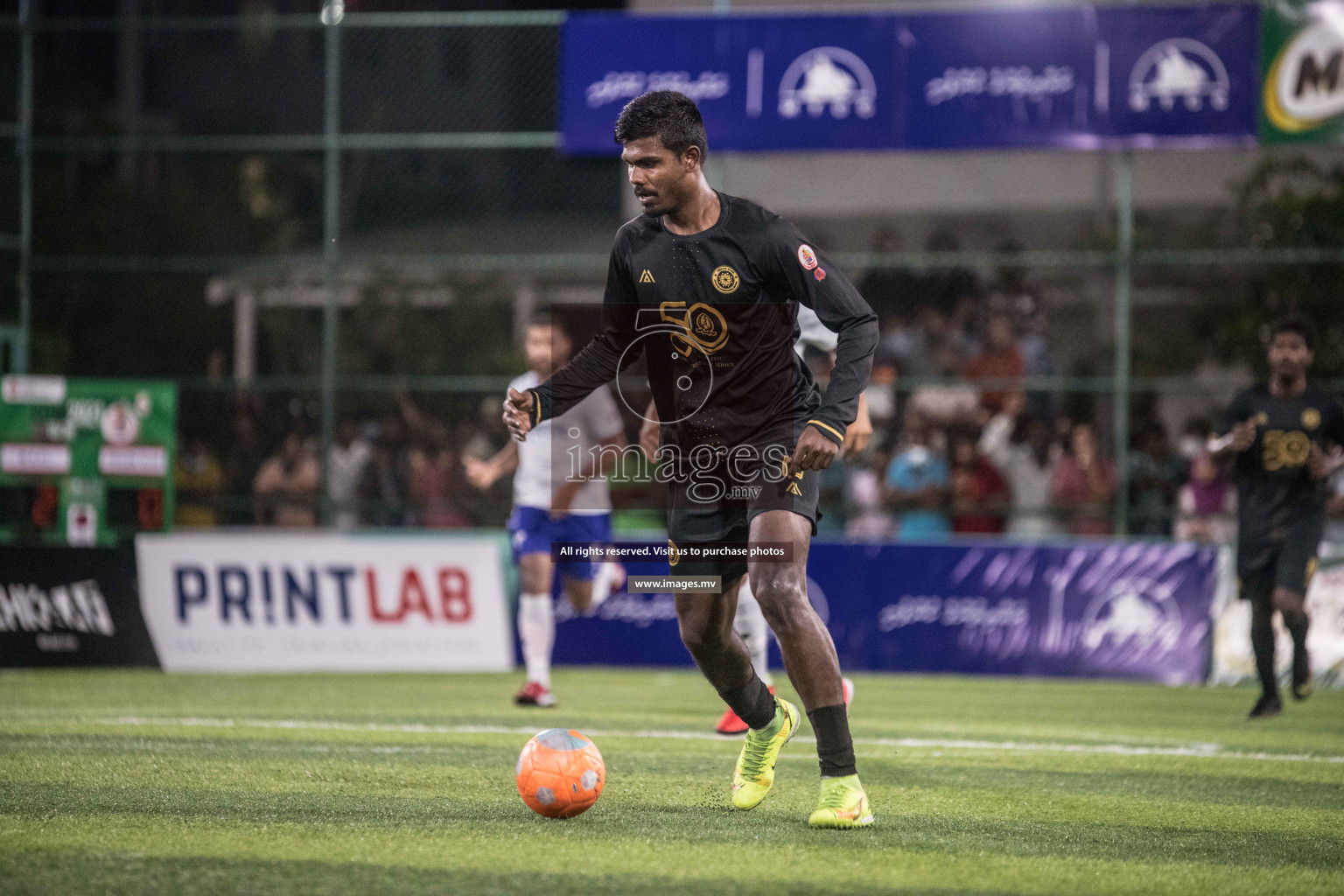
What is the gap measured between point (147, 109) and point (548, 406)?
69.3ft

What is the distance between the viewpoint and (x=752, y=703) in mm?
5668

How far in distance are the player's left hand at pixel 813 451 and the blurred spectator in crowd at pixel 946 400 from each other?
953 cm

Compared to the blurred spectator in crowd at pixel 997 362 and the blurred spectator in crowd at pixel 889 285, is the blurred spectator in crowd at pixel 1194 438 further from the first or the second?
the blurred spectator in crowd at pixel 889 285

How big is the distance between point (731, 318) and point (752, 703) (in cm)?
141

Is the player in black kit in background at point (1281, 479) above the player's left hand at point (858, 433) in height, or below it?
below

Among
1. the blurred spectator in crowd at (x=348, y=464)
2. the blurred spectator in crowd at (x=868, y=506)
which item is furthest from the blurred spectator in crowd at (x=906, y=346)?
the blurred spectator in crowd at (x=348, y=464)

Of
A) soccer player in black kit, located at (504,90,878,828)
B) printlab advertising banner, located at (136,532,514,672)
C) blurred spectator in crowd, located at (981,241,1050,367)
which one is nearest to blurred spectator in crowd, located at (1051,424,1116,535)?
blurred spectator in crowd, located at (981,241,1050,367)

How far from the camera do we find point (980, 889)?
4219 millimetres

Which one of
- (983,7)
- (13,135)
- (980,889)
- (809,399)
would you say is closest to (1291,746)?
(809,399)

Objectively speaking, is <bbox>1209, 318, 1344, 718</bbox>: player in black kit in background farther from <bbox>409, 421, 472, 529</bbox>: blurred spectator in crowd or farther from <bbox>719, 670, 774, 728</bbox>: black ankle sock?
<bbox>409, 421, 472, 529</bbox>: blurred spectator in crowd

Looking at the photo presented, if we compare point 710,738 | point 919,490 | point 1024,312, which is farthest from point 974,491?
point 710,738

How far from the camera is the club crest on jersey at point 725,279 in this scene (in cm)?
543

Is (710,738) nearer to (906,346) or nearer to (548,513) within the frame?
(548,513)

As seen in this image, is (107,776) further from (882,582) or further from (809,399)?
(882,582)
